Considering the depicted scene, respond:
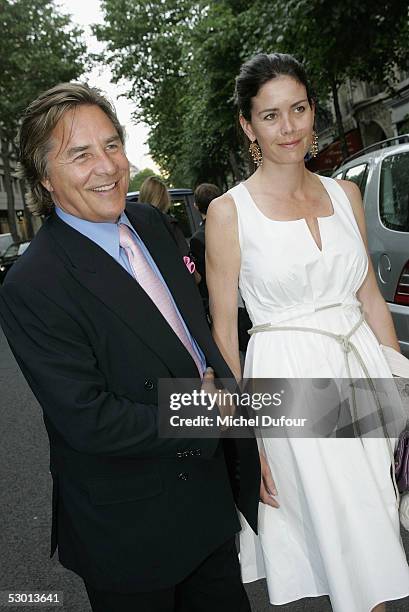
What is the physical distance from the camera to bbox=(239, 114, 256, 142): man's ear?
2.27 meters

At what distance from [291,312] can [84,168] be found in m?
0.89

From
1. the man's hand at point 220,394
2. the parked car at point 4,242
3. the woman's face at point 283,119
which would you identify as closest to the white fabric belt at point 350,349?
the man's hand at point 220,394

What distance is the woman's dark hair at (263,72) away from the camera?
2.16 m

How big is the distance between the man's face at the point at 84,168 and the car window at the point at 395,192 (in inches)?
135

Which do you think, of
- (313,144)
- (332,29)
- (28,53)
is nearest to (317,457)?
(313,144)

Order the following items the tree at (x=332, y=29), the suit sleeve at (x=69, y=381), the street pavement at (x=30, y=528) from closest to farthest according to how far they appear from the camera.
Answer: the suit sleeve at (x=69, y=381), the street pavement at (x=30, y=528), the tree at (x=332, y=29)

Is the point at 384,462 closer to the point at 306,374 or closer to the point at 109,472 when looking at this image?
the point at 306,374

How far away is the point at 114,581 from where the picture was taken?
1.67m

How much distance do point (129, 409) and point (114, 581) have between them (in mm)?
505

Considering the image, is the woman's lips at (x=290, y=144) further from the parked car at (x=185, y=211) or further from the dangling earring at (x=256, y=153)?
the parked car at (x=185, y=211)

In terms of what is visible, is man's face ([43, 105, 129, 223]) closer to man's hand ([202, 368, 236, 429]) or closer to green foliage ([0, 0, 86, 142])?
man's hand ([202, 368, 236, 429])

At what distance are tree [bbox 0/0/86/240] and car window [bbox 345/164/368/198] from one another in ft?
80.7

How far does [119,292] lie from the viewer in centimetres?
164

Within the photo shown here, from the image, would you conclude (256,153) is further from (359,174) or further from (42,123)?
(359,174)
